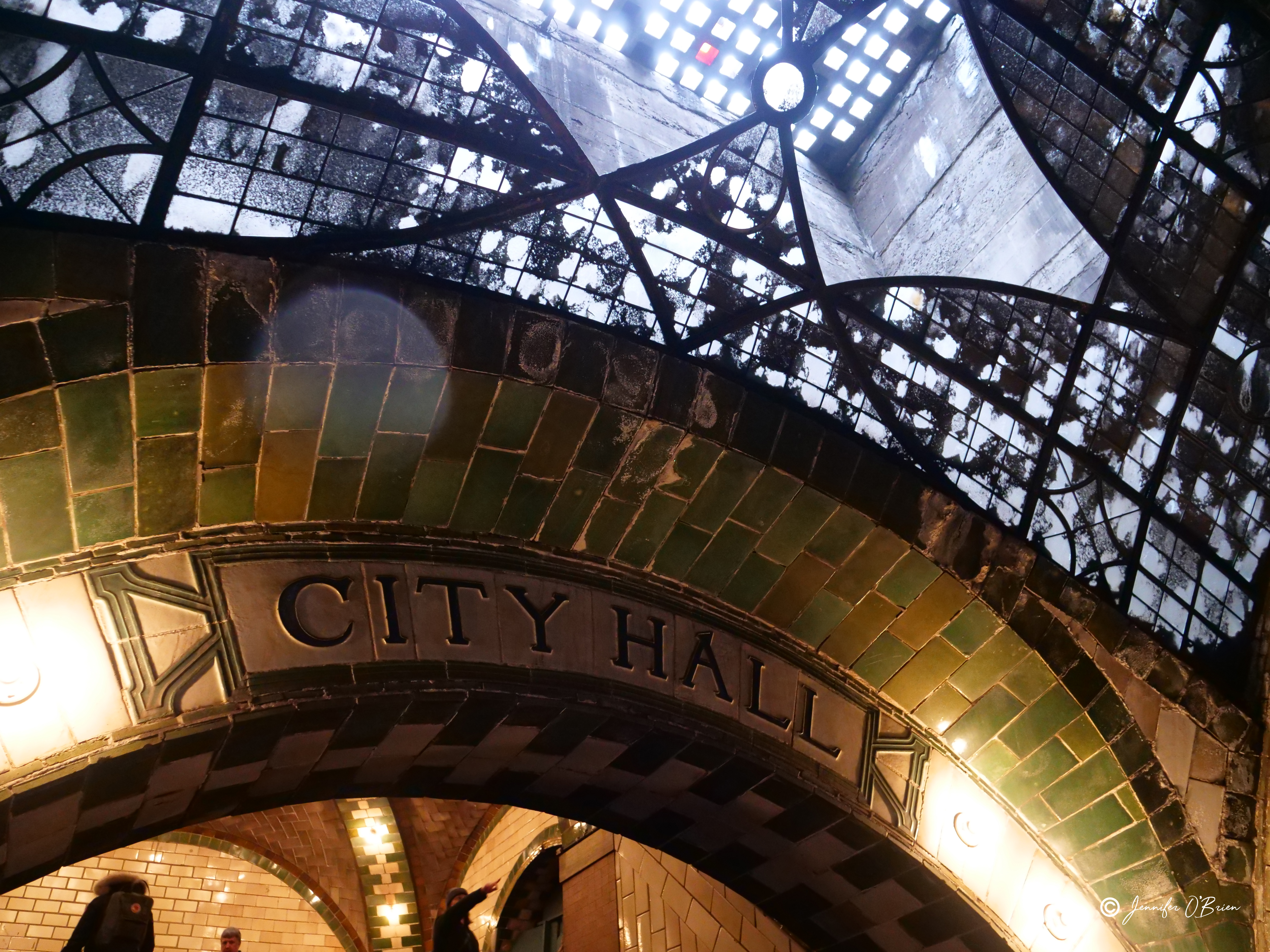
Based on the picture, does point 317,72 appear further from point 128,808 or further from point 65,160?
point 128,808

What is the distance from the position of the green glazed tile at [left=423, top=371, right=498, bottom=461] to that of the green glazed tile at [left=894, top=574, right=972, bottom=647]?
2.09 metres

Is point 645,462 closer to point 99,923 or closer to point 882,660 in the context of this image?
point 882,660

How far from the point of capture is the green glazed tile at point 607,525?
378 cm

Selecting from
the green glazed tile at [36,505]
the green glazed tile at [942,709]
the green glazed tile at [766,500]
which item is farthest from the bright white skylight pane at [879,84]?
the green glazed tile at [36,505]

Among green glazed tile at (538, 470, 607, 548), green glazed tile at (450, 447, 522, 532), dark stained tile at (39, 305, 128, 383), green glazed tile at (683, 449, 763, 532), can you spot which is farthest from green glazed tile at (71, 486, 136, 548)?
green glazed tile at (683, 449, 763, 532)

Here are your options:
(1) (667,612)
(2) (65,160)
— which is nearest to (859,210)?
(1) (667,612)

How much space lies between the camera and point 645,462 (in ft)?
12.3

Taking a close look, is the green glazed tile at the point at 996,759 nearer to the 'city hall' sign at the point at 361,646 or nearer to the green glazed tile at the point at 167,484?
the 'city hall' sign at the point at 361,646

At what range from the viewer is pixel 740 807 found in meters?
4.14

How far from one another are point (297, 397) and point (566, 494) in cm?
114

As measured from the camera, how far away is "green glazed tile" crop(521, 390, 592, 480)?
11.5ft

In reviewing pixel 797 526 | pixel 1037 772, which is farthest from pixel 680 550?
pixel 1037 772

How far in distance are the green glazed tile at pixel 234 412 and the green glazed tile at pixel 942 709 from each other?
3316 millimetres

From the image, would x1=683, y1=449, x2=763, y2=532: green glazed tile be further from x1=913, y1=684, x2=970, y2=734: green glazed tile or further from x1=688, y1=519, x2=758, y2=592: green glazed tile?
x1=913, y1=684, x2=970, y2=734: green glazed tile
